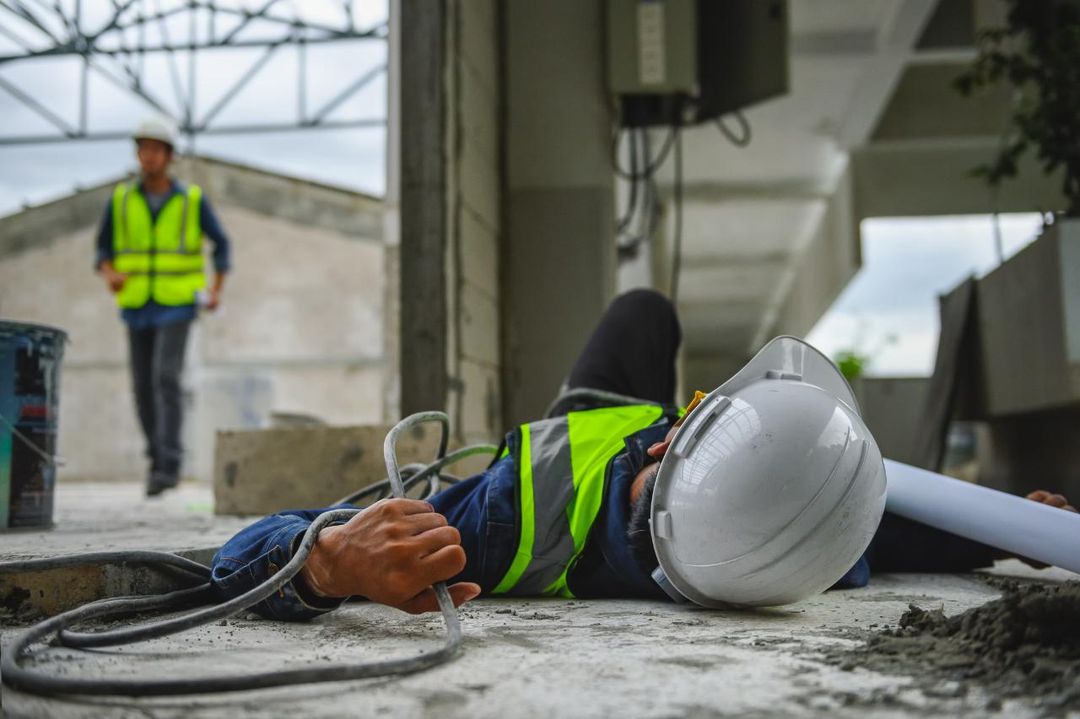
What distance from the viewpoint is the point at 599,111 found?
4777 millimetres

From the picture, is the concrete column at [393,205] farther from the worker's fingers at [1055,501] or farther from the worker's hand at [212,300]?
the worker's fingers at [1055,501]

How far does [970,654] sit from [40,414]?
2448mm

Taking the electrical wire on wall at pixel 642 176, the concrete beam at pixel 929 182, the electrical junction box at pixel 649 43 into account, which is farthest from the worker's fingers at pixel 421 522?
the concrete beam at pixel 929 182

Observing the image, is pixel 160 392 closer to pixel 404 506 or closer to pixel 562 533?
pixel 562 533

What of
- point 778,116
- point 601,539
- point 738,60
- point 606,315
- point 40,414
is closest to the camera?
point 601,539

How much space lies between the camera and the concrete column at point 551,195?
15.1 ft

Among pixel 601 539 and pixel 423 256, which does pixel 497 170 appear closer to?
pixel 423 256

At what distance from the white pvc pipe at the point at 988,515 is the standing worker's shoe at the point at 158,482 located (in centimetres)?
385

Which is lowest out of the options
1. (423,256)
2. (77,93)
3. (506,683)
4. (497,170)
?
(506,683)

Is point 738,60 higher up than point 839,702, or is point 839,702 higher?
point 738,60

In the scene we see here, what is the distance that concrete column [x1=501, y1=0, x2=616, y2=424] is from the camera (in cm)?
460

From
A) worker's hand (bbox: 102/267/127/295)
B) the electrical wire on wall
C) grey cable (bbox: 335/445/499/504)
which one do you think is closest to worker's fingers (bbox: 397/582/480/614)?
grey cable (bbox: 335/445/499/504)

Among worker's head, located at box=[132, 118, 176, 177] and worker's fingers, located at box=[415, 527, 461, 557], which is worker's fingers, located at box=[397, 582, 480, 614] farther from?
worker's head, located at box=[132, 118, 176, 177]

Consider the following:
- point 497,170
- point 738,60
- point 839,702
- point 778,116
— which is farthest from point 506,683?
point 778,116
